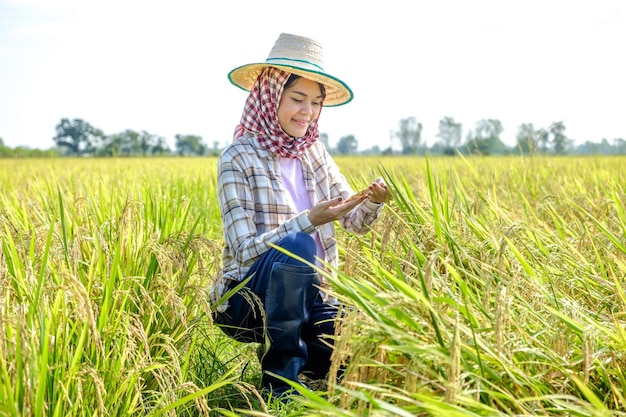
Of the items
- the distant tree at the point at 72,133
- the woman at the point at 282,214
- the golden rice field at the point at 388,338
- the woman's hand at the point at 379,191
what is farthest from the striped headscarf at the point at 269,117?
the distant tree at the point at 72,133

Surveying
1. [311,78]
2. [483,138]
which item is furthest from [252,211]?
[483,138]

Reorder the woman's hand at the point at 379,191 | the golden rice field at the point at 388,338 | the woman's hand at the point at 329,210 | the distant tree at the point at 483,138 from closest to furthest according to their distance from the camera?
the golden rice field at the point at 388,338, the woman's hand at the point at 329,210, the woman's hand at the point at 379,191, the distant tree at the point at 483,138

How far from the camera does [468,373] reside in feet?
4.45

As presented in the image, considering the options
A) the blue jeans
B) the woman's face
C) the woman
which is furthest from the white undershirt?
the blue jeans

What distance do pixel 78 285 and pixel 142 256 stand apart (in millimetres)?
732

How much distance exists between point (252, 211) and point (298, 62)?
58 cm

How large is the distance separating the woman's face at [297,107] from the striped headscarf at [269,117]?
0.08 feet

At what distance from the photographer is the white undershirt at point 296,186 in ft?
8.62

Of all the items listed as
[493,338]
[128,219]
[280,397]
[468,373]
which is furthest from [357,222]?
[468,373]

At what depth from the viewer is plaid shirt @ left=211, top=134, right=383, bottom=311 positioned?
241 cm

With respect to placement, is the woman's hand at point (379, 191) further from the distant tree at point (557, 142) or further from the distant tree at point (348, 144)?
the distant tree at point (348, 144)

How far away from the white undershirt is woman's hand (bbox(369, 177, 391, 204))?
32 centimetres

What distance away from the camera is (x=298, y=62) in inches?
98.6

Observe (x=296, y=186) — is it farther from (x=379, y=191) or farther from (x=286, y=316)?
(x=286, y=316)
